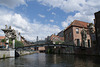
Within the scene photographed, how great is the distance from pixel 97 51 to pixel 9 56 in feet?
76.0

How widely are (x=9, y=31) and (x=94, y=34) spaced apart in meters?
24.5

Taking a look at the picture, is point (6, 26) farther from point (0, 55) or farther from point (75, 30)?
point (75, 30)

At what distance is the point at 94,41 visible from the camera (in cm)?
2930

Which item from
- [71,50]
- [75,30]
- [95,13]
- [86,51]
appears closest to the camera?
[95,13]

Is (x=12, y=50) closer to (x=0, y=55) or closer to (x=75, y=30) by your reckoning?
(x=0, y=55)

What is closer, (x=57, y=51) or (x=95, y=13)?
(x=95, y=13)

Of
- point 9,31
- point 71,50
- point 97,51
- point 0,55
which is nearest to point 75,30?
point 71,50

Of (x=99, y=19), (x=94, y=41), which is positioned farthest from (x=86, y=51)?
(x=99, y=19)

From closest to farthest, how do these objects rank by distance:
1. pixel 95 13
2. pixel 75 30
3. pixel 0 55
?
pixel 0 55 → pixel 95 13 → pixel 75 30

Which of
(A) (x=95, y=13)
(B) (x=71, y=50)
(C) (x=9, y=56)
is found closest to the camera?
(C) (x=9, y=56)

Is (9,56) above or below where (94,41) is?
below

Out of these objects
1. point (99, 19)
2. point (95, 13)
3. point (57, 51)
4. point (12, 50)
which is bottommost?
point (57, 51)

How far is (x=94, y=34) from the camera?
1193 inches

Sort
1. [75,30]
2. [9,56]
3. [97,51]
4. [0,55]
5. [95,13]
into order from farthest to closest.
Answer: [75,30] < [95,13] < [97,51] < [9,56] < [0,55]
